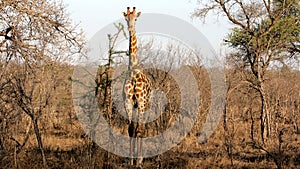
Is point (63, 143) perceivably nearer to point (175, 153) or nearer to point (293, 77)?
point (175, 153)

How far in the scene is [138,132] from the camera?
944cm

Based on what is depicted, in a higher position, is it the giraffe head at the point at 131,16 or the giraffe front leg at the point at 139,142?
the giraffe head at the point at 131,16

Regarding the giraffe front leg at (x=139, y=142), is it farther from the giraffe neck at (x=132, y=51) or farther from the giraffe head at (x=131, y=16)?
the giraffe head at (x=131, y=16)

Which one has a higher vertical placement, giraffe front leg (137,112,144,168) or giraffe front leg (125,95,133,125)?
giraffe front leg (125,95,133,125)

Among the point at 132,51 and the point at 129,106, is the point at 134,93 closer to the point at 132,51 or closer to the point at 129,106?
the point at 129,106

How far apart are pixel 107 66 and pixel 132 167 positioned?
2425 millimetres

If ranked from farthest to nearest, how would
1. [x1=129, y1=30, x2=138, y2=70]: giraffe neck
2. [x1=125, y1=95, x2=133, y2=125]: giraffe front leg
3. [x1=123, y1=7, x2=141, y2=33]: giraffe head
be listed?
[x1=129, y1=30, x2=138, y2=70]: giraffe neck < [x1=125, y1=95, x2=133, y2=125]: giraffe front leg < [x1=123, y1=7, x2=141, y2=33]: giraffe head

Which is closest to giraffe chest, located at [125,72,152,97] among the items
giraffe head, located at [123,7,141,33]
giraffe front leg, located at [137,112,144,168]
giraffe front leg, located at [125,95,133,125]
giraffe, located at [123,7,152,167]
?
giraffe, located at [123,7,152,167]

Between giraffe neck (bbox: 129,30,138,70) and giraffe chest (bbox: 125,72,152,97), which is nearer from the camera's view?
giraffe chest (bbox: 125,72,152,97)

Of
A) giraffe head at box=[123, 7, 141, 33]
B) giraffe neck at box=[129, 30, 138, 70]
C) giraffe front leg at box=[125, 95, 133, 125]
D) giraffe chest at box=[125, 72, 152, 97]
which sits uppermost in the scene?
giraffe head at box=[123, 7, 141, 33]

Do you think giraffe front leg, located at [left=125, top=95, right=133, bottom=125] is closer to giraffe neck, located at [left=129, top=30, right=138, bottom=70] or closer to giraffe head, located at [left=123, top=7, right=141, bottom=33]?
giraffe neck, located at [left=129, top=30, right=138, bottom=70]

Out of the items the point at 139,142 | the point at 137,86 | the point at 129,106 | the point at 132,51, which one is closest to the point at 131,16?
the point at 132,51

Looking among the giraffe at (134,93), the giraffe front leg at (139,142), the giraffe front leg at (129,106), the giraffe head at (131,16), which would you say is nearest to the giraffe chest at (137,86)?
the giraffe at (134,93)

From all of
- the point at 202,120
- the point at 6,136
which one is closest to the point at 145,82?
the point at 6,136
